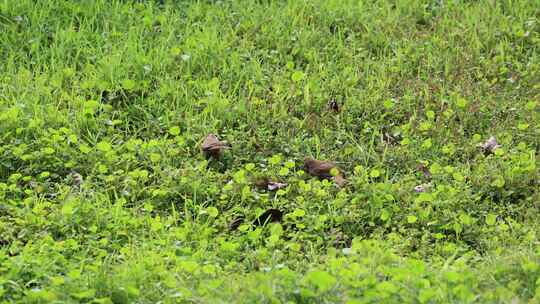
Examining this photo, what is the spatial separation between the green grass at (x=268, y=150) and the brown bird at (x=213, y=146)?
42 mm

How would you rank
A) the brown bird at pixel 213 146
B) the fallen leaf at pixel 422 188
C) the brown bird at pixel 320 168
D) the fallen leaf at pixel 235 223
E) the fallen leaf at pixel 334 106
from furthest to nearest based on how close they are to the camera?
the fallen leaf at pixel 334 106, the brown bird at pixel 213 146, the brown bird at pixel 320 168, the fallen leaf at pixel 422 188, the fallen leaf at pixel 235 223

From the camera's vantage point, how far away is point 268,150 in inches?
193

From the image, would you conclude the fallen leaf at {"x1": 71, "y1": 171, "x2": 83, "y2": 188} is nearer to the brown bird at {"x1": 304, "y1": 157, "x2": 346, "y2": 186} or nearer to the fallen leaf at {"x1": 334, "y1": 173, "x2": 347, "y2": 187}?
the brown bird at {"x1": 304, "y1": 157, "x2": 346, "y2": 186}

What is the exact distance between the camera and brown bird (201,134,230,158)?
4.82m

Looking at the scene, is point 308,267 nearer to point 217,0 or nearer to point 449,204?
point 449,204

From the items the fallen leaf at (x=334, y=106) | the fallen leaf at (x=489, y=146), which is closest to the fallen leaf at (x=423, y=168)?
the fallen leaf at (x=489, y=146)

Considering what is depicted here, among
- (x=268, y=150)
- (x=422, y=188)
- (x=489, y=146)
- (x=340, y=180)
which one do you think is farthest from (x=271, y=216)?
(x=489, y=146)

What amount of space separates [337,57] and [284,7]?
68 cm

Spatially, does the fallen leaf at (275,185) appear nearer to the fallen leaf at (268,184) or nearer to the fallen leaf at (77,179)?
the fallen leaf at (268,184)

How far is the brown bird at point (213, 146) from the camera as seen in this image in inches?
190

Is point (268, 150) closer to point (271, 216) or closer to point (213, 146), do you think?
point (213, 146)

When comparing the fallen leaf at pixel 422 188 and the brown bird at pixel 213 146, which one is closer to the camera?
the fallen leaf at pixel 422 188

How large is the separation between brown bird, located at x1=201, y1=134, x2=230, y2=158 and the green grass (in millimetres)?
42

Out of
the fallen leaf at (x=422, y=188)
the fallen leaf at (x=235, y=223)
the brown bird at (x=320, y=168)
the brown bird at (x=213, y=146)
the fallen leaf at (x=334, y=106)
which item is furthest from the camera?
the fallen leaf at (x=334, y=106)
